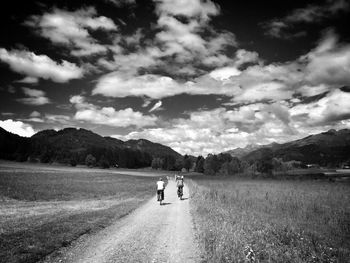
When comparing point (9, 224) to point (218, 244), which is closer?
point (218, 244)

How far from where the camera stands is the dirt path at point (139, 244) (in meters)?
9.32

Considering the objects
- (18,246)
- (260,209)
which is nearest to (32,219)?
(18,246)

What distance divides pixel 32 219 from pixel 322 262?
15.1 meters

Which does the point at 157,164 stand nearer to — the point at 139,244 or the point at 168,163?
the point at 168,163

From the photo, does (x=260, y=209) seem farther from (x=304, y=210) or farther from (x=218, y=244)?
(x=218, y=244)

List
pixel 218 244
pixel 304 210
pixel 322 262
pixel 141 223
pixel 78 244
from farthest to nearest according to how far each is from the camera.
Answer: pixel 304 210
pixel 141 223
pixel 78 244
pixel 218 244
pixel 322 262

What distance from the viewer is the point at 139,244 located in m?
11.0

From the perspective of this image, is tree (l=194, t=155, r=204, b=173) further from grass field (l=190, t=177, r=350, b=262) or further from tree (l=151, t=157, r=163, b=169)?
grass field (l=190, t=177, r=350, b=262)

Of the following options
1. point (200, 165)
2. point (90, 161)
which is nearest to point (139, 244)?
point (90, 161)

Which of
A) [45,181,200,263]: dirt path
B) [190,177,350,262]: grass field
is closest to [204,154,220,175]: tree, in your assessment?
[190,177,350,262]: grass field

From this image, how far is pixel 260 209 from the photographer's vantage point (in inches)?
858

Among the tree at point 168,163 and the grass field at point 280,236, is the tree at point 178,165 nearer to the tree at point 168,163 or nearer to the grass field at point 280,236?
the tree at point 168,163

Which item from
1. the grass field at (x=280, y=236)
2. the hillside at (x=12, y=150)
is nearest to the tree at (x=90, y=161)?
the hillside at (x=12, y=150)

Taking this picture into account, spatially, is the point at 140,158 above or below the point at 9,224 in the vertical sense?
above
